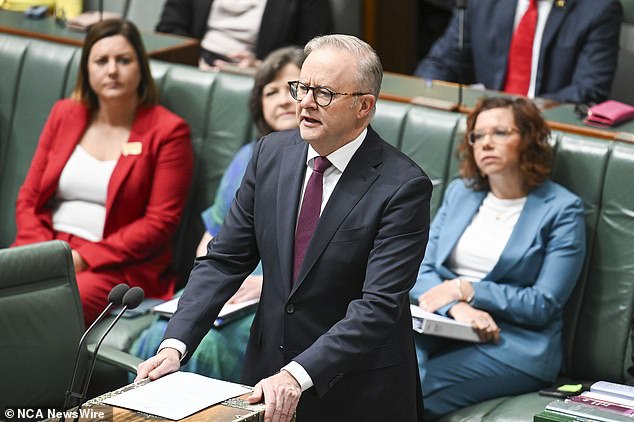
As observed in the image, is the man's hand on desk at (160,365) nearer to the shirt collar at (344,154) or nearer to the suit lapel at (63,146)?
the shirt collar at (344,154)

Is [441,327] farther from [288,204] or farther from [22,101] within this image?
[22,101]

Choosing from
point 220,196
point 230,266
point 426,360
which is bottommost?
point 426,360

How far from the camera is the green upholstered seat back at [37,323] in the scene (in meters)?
2.73

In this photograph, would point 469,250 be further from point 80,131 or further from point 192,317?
point 80,131

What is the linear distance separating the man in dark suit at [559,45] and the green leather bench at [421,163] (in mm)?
537

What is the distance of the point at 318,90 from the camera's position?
7.50 ft

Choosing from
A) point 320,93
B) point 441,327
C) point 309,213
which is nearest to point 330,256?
point 309,213

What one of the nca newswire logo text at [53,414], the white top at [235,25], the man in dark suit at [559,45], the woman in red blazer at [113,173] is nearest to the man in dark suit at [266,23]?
the white top at [235,25]

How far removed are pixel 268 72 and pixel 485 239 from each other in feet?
3.11

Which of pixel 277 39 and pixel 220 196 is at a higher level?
pixel 277 39

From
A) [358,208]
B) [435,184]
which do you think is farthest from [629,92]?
[358,208]

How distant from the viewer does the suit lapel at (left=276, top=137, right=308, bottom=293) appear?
2.38 metres

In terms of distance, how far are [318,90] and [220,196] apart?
155 centimetres

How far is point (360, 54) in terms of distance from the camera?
2303 mm
